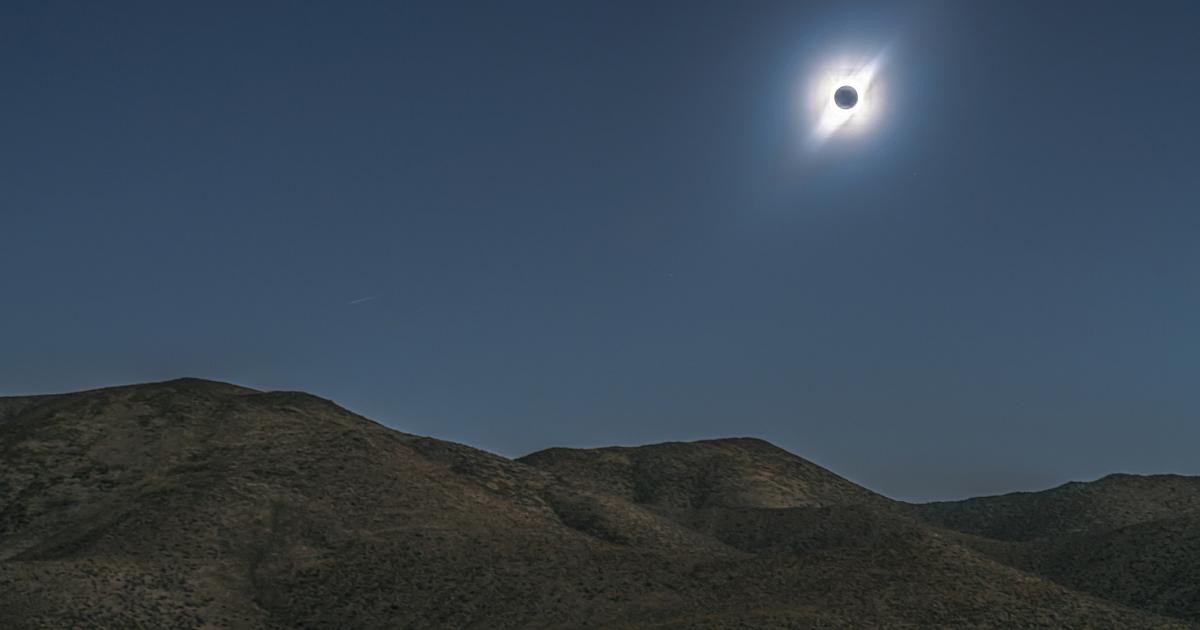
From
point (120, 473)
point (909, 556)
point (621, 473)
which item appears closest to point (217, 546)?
point (120, 473)

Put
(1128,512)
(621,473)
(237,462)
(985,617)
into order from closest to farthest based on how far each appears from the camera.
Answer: (985,617) < (237,462) < (1128,512) < (621,473)

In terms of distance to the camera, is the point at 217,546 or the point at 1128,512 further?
the point at 1128,512

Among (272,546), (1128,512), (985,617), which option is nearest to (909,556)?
(985,617)

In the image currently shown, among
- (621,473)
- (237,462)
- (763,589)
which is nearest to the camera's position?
(763,589)

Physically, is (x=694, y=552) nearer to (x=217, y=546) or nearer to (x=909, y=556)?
(x=909, y=556)

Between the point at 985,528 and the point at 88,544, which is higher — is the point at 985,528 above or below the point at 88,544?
above

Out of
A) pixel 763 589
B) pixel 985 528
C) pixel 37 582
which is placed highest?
pixel 985 528
